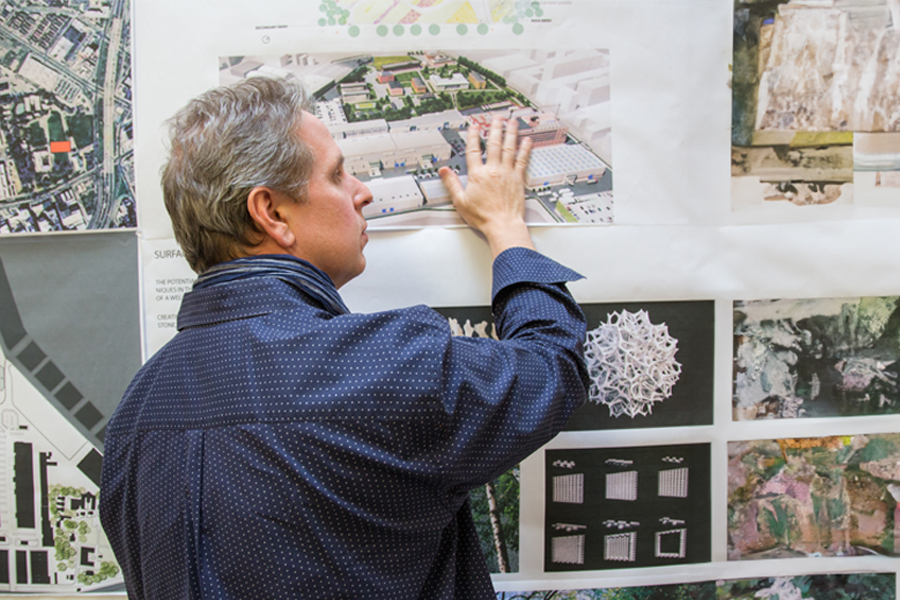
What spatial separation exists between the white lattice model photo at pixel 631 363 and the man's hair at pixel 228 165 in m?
0.49

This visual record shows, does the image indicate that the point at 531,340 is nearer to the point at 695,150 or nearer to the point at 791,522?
the point at 695,150

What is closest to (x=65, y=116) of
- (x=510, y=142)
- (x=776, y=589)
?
(x=510, y=142)

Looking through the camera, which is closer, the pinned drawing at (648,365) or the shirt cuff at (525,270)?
the shirt cuff at (525,270)

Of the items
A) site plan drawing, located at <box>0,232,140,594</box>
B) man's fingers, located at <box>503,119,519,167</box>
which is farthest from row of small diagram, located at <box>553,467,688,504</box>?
site plan drawing, located at <box>0,232,140,594</box>

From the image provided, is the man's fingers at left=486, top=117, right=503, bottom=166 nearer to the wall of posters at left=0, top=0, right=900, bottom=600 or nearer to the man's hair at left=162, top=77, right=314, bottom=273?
the wall of posters at left=0, top=0, right=900, bottom=600

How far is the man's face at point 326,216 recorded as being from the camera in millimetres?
621

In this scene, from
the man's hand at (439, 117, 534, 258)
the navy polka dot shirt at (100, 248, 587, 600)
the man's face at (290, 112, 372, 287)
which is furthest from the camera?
the man's hand at (439, 117, 534, 258)

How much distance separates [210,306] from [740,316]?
0.75m

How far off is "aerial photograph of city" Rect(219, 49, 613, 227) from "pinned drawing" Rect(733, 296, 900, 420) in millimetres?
→ 343

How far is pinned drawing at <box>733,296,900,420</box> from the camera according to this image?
85 cm

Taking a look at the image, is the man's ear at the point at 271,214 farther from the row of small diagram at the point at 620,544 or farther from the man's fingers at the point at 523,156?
the row of small diagram at the point at 620,544

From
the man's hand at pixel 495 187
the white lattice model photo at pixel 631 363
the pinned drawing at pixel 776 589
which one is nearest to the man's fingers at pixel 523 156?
the man's hand at pixel 495 187

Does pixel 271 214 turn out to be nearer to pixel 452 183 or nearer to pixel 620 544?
pixel 452 183

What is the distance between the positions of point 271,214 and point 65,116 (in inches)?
17.8
